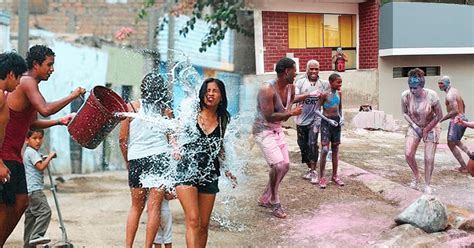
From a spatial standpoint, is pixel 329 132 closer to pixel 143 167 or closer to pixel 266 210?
pixel 266 210

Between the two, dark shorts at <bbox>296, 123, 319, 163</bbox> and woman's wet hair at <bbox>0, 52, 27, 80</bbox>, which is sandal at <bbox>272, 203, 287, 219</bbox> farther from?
woman's wet hair at <bbox>0, 52, 27, 80</bbox>

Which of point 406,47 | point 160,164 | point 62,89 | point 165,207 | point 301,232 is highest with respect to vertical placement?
point 406,47

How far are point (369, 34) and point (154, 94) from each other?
34.7 ft

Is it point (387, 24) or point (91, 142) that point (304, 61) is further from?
point (91, 142)

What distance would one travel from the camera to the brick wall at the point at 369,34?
13.7m

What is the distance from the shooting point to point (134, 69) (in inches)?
346

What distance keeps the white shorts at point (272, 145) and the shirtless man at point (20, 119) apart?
87.4 inches

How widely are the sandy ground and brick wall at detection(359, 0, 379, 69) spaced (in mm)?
5656

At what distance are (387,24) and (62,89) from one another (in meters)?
8.58

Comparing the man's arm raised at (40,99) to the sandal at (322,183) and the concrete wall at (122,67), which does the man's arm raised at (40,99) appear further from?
the concrete wall at (122,67)

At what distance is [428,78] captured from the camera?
14.5m

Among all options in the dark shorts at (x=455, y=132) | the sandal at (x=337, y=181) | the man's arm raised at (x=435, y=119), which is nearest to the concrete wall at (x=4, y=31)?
the sandal at (x=337, y=181)

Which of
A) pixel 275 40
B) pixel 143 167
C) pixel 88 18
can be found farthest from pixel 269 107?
pixel 275 40

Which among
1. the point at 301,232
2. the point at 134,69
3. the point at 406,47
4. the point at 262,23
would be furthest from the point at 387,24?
the point at 301,232
